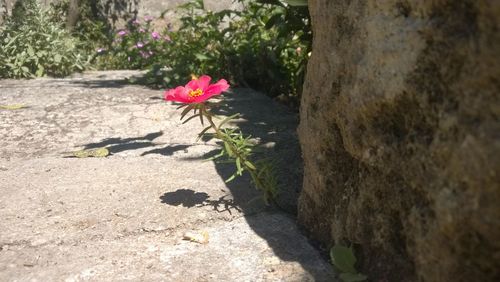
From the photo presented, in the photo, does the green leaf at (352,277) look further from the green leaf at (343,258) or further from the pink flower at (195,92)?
the pink flower at (195,92)

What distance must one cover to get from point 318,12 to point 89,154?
1488 millimetres

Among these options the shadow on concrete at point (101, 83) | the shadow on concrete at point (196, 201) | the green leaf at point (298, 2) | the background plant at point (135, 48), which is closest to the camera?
the shadow on concrete at point (196, 201)

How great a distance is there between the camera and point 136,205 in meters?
2.29

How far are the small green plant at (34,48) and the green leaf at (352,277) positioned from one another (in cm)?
412

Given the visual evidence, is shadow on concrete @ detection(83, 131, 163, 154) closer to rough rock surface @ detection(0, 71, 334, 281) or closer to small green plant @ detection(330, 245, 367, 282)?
rough rock surface @ detection(0, 71, 334, 281)

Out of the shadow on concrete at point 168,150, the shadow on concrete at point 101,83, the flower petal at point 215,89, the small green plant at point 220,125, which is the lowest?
the shadow on concrete at point 101,83

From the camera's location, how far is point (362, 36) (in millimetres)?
1558

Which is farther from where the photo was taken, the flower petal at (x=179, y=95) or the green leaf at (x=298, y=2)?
the green leaf at (x=298, y=2)

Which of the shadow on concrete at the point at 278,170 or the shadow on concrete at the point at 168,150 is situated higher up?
the shadow on concrete at the point at 278,170

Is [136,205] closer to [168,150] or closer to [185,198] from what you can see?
[185,198]

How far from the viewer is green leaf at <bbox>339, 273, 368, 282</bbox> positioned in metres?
1.58

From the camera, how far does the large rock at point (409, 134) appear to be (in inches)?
44.8

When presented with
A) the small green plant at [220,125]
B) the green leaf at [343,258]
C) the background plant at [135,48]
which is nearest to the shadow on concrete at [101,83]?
the background plant at [135,48]

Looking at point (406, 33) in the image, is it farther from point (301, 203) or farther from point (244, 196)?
point (244, 196)
